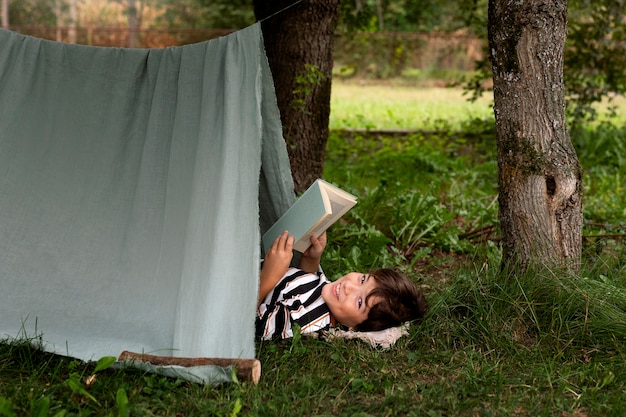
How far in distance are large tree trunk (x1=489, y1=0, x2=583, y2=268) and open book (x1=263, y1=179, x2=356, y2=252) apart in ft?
2.70

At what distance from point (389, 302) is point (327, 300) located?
262 mm

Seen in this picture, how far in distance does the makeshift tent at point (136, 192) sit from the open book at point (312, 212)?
0.19 metres

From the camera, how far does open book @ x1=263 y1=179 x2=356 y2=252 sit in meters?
3.01

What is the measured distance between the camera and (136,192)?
126 inches

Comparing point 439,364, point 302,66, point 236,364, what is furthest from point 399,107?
point 236,364

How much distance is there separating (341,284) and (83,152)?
1268mm

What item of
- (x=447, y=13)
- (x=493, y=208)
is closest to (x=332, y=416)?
(x=493, y=208)

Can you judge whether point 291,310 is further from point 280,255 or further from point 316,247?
point 316,247

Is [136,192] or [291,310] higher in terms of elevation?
[136,192]

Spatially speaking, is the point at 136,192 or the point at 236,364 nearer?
the point at 236,364

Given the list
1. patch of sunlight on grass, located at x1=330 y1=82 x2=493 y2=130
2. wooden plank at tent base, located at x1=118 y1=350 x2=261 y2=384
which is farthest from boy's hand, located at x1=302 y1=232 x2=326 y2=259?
patch of sunlight on grass, located at x1=330 y1=82 x2=493 y2=130

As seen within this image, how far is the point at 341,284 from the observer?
313 cm

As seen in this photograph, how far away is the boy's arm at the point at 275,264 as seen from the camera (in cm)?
310

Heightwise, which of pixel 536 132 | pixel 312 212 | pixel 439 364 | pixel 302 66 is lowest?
pixel 439 364
